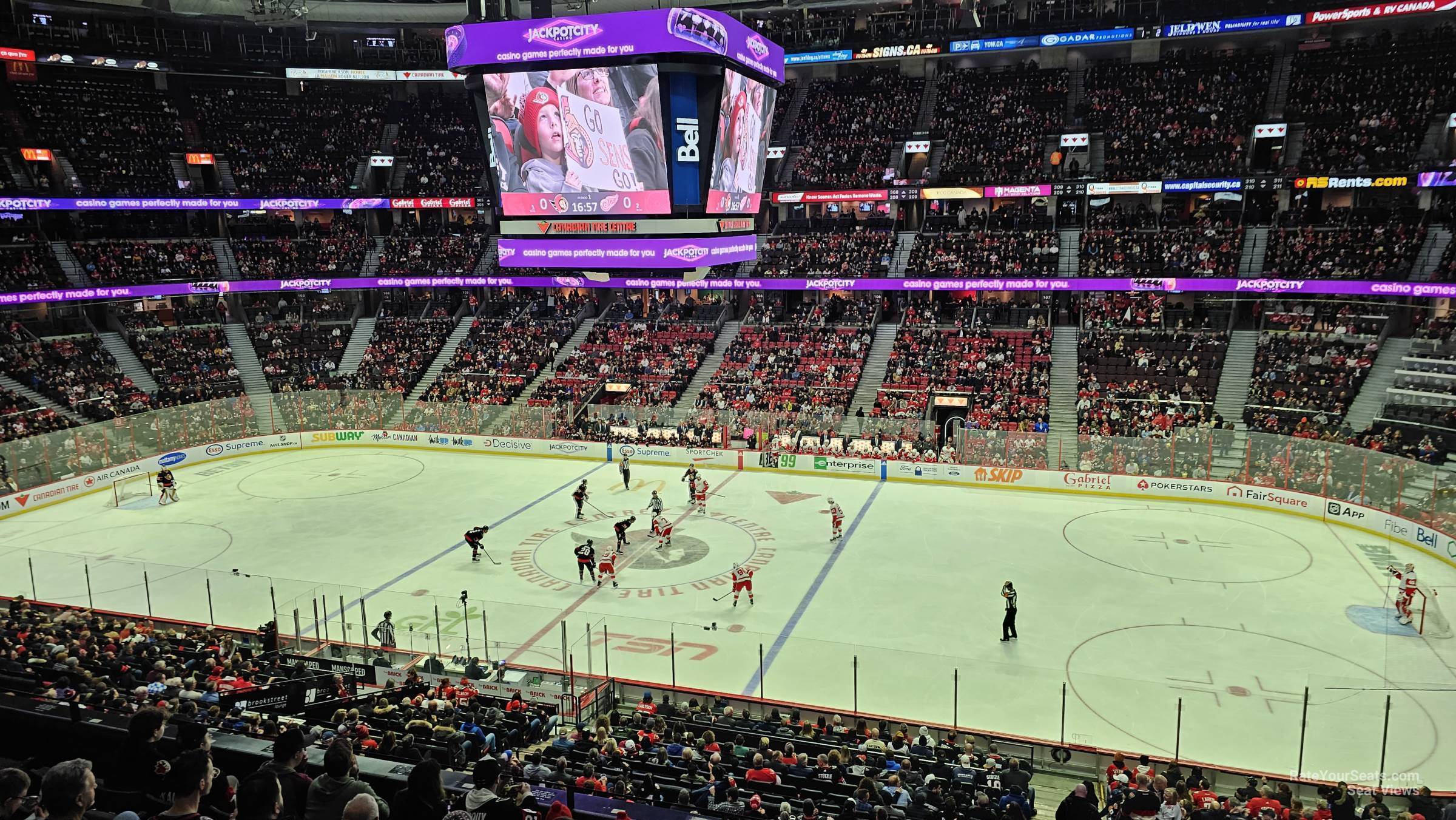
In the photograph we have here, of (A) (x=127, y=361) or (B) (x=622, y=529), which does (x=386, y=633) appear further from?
(A) (x=127, y=361)

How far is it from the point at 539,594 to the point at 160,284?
31442 mm

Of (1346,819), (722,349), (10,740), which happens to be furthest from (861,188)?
(10,740)

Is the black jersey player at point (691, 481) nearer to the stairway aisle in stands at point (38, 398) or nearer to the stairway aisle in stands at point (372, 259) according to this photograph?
the stairway aisle in stands at point (38, 398)

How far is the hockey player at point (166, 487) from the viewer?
2845cm

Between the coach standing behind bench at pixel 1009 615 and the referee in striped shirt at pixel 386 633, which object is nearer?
the referee in striped shirt at pixel 386 633

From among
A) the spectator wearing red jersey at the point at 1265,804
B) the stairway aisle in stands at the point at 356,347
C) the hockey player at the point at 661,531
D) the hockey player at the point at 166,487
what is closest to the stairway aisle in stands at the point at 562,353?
the stairway aisle in stands at the point at 356,347

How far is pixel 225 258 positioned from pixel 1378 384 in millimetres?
48765

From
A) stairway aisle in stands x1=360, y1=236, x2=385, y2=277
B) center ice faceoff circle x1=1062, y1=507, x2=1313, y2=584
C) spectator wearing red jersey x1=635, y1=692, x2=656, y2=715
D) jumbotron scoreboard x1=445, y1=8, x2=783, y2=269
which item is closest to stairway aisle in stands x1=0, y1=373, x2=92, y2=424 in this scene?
stairway aisle in stands x1=360, y1=236, x2=385, y2=277

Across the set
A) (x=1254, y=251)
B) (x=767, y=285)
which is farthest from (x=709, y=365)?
(x=1254, y=251)

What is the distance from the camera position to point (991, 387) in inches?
1352

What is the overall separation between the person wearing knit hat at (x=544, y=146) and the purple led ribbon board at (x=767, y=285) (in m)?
5.81

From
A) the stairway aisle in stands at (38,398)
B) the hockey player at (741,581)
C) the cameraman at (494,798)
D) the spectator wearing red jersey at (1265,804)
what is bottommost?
the hockey player at (741,581)

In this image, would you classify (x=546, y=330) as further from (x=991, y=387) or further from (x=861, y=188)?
(x=991, y=387)

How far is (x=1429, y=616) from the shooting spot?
18.1m
